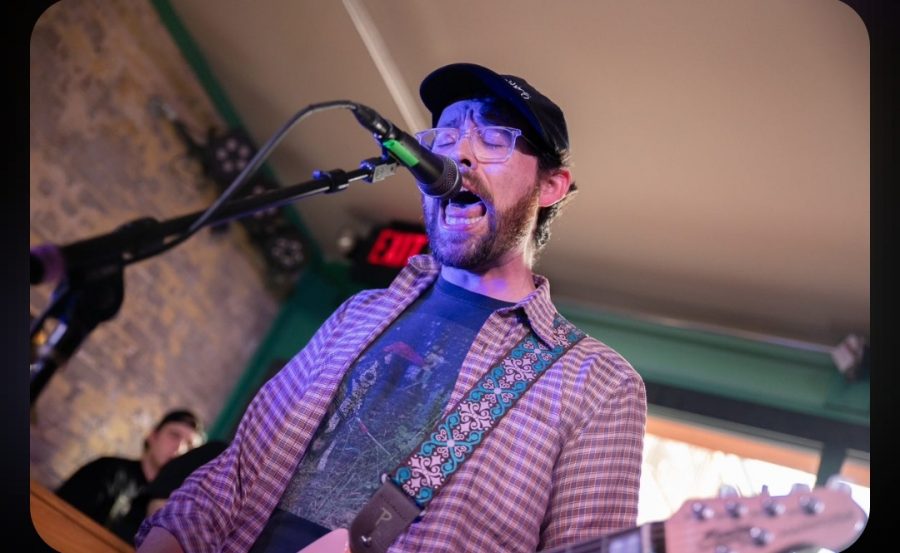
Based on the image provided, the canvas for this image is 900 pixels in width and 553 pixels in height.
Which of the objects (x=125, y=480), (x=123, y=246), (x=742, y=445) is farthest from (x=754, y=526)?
(x=125, y=480)

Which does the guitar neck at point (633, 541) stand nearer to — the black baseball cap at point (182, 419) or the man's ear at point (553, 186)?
Answer: the man's ear at point (553, 186)

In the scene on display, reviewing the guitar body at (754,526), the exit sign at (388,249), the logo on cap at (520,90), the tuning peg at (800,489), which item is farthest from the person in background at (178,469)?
the tuning peg at (800,489)

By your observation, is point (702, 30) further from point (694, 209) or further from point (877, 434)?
point (877, 434)

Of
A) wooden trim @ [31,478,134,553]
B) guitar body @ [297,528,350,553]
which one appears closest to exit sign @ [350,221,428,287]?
wooden trim @ [31,478,134,553]

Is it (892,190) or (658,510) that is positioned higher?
(892,190)

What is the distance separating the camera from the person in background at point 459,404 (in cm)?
113

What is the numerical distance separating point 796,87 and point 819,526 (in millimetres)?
1325

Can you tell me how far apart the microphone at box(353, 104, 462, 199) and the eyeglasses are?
0.17m

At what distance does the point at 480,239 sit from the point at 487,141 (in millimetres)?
173

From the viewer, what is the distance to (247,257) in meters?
3.08

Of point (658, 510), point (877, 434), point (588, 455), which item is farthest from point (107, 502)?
point (877, 434)

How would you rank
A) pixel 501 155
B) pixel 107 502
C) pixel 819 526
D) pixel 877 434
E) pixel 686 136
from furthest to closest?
1. pixel 107 502
2. pixel 686 136
3. pixel 501 155
4. pixel 877 434
5. pixel 819 526

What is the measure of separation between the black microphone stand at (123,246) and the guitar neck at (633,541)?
0.62 metres

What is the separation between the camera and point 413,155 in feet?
3.75
